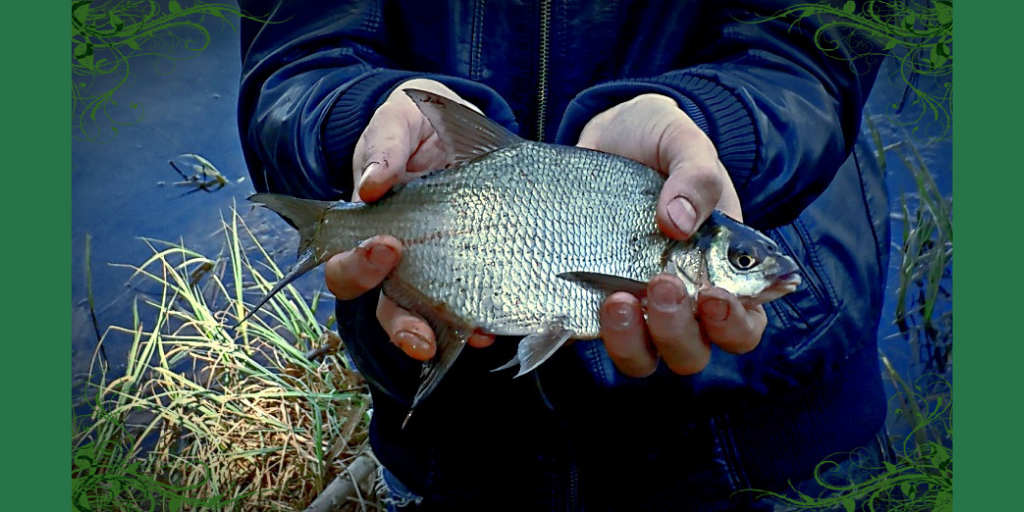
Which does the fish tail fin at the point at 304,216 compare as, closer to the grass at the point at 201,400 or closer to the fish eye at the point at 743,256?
the grass at the point at 201,400

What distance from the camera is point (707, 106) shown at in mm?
902

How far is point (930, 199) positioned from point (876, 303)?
0.13 metres

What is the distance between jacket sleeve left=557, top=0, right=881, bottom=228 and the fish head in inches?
5.1

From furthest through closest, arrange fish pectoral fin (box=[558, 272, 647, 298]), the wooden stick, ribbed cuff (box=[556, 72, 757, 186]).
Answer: the wooden stick
ribbed cuff (box=[556, 72, 757, 186])
fish pectoral fin (box=[558, 272, 647, 298])

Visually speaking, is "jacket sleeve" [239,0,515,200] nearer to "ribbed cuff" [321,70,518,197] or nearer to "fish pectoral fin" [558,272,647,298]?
"ribbed cuff" [321,70,518,197]

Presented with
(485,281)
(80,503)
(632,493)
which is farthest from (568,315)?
(80,503)

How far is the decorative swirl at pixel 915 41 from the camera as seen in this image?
104 cm

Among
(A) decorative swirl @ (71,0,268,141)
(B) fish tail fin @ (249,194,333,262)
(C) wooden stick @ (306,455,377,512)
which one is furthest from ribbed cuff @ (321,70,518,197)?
(C) wooden stick @ (306,455,377,512)

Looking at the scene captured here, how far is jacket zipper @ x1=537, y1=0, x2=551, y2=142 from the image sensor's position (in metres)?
1.00

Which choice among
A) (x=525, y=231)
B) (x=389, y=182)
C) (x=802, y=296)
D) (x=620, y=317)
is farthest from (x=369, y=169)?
(x=802, y=296)

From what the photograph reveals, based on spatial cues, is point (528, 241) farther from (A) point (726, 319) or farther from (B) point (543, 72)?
(B) point (543, 72)

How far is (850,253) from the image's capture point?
1032 mm

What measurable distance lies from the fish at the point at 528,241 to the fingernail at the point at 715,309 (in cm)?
2

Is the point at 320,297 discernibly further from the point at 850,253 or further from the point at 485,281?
the point at 850,253
